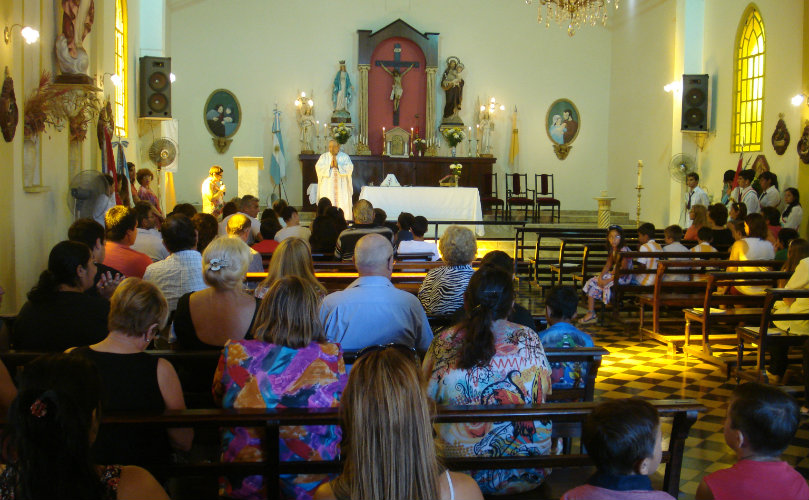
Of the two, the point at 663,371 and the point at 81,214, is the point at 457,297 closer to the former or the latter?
the point at 663,371

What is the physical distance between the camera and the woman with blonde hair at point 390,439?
1.88 meters

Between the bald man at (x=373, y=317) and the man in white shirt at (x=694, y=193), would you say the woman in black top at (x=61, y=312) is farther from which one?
the man in white shirt at (x=694, y=193)

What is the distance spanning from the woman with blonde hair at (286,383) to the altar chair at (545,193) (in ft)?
46.0

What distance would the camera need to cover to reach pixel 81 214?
7879mm

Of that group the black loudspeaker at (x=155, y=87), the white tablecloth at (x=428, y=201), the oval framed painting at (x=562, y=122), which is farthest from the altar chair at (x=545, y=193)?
the black loudspeaker at (x=155, y=87)

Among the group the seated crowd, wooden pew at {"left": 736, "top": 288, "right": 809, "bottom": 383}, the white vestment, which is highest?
the white vestment

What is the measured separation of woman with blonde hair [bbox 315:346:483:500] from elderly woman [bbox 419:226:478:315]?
2820 millimetres

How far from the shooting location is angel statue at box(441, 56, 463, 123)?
18219mm

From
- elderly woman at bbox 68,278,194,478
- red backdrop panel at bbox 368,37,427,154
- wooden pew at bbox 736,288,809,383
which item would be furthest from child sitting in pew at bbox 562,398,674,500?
red backdrop panel at bbox 368,37,427,154

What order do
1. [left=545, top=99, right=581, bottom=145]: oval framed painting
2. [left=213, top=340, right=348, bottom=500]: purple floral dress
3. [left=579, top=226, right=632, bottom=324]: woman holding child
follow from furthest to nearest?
[left=545, top=99, right=581, bottom=145]: oval framed painting < [left=579, top=226, right=632, bottom=324]: woman holding child < [left=213, top=340, right=348, bottom=500]: purple floral dress

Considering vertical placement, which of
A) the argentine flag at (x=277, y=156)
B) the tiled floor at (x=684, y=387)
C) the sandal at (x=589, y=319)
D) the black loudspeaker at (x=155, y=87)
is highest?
the black loudspeaker at (x=155, y=87)

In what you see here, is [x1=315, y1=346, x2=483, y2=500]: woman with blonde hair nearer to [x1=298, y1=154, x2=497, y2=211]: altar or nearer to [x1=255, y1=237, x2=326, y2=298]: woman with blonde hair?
[x1=255, y1=237, x2=326, y2=298]: woman with blonde hair

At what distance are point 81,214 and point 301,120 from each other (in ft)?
34.0

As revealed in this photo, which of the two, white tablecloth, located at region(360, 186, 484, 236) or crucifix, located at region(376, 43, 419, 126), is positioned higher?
crucifix, located at region(376, 43, 419, 126)
